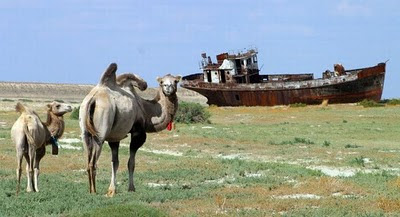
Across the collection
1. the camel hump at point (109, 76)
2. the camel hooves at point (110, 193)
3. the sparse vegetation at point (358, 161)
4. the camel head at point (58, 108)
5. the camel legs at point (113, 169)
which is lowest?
the sparse vegetation at point (358, 161)

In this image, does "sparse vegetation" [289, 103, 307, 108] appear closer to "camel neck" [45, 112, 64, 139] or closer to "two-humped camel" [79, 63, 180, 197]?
"camel neck" [45, 112, 64, 139]

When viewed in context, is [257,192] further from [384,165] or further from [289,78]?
[289,78]

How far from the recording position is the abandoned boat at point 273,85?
66.2 metres

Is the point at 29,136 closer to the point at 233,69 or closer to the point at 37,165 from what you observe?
the point at 37,165

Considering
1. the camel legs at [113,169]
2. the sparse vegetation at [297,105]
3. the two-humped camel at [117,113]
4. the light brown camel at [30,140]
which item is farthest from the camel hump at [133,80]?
the sparse vegetation at [297,105]

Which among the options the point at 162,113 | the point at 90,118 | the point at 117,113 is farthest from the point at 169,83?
the point at 90,118

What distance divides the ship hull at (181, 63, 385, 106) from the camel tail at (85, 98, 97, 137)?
53182 mm

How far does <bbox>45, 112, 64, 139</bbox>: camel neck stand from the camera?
16344 mm

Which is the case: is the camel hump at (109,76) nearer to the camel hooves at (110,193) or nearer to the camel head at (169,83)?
the camel head at (169,83)

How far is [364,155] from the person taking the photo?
24.6 meters

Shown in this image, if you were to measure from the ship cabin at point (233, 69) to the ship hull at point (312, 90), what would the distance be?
2067 millimetres

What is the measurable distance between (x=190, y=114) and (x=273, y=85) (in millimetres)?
21960

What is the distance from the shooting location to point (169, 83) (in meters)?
15.3

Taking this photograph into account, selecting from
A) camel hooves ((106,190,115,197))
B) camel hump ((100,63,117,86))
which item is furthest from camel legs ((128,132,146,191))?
camel hump ((100,63,117,86))
